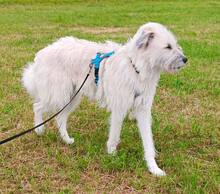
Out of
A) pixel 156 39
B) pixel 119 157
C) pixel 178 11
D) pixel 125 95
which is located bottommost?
pixel 178 11

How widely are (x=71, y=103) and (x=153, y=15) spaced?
13561mm

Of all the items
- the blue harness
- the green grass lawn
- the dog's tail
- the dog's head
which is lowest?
the green grass lawn

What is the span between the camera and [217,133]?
5531 millimetres

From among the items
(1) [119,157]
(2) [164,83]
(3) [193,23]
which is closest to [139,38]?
(1) [119,157]

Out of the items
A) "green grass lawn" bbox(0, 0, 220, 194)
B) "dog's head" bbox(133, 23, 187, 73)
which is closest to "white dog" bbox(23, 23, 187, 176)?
"dog's head" bbox(133, 23, 187, 73)

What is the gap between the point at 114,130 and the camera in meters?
4.79

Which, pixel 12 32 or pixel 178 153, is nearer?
pixel 178 153

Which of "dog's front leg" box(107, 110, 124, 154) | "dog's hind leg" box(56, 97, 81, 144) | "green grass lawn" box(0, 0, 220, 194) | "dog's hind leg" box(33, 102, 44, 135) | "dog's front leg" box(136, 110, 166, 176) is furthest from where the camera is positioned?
"dog's hind leg" box(33, 102, 44, 135)

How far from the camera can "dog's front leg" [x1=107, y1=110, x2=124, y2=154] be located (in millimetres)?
4727

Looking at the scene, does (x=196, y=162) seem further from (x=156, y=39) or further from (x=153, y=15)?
(x=153, y=15)

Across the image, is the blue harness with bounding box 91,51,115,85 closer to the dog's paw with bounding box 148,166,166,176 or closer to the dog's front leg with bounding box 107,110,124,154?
the dog's front leg with bounding box 107,110,124,154

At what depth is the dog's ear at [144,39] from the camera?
4289mm

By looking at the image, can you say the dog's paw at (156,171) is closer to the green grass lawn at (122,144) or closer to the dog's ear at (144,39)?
the green grass lawn at (122,144)

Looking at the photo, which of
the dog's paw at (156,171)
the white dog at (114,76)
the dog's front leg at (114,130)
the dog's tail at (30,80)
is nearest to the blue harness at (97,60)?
the white dog at (114,76)
